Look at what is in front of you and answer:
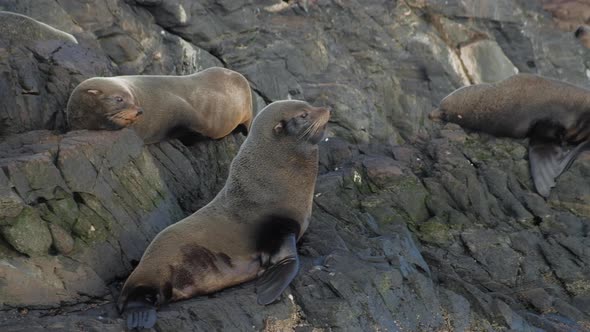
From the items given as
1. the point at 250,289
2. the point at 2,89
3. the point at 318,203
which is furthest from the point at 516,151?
the point at 2,89

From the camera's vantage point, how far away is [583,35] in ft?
57.9

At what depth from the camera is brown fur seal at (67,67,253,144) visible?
31.1 ft

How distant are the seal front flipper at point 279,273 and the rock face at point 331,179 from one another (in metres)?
0.12

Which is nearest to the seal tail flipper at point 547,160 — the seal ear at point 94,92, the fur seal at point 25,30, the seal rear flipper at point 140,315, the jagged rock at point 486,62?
the jagged rock at point 486,62

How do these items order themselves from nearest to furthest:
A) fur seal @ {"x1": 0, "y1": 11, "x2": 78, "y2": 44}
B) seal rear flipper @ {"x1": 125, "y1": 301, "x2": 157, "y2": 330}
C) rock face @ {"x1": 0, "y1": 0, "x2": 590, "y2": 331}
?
seal rear flipper @ {"x1": 125, "y1": 301, "x2": 157, "y2": 330} < rock face @ {"x1": 0, "y1": 0, "x2": 590, "y2": 331} < fur seal @ {"x1": 0, "y1": 11, "x2": 78, "y2": 44}

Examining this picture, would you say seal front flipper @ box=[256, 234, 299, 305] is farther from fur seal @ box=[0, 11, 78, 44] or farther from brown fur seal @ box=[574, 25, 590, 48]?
brown fur seal @ box=[574, 25, 590, 48]

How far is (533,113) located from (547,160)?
151 centimetres

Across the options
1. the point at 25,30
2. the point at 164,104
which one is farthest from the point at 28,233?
the point at 25,30

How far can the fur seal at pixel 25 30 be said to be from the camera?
10.6 m

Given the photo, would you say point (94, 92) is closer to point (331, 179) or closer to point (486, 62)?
point (331, 179)

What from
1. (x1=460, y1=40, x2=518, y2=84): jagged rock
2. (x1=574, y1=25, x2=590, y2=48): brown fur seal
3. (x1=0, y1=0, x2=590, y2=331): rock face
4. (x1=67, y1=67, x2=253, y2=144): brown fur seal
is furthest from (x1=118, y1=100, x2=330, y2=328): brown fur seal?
(x1=574, y1=25, x2=590, y2=48): brown fur seal

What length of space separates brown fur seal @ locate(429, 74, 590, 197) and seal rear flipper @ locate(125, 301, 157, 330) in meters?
6.61

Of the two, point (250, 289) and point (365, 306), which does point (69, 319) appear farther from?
point (365, 306)

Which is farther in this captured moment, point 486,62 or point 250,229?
point 486,62
